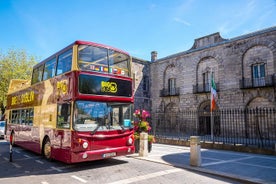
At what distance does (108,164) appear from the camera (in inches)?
333

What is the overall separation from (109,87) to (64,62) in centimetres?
208

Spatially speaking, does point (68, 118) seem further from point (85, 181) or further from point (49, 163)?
point (49, 163)

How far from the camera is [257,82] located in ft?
67.7

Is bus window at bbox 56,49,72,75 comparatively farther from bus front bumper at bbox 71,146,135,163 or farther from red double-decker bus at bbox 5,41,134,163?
bus front bumper at bbox 71,146,135,163

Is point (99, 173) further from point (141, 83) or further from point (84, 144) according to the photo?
point (141, 83)

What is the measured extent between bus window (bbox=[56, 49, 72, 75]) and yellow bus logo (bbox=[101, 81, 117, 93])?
1399mm

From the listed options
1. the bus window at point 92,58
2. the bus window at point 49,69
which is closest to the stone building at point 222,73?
the bus window at point 92,58

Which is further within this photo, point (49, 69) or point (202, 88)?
point (202, 88)

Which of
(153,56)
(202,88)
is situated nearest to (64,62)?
(202,88)

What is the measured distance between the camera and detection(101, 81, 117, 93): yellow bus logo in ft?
25.9

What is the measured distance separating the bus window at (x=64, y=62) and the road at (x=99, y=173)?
3715mm

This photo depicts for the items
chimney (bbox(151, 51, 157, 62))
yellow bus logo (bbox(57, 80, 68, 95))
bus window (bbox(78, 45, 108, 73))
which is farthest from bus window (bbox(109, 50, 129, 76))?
chimney (bbox(151, 51, 157, 62))

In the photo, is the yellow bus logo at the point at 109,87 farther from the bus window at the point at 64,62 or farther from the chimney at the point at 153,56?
the chimney at the point at 153,56

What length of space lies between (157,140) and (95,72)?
34.3 ft
